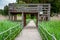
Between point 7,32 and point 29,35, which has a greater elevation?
point 7,32

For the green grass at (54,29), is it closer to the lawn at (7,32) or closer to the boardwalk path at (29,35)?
the boardwalk path at (29,35)

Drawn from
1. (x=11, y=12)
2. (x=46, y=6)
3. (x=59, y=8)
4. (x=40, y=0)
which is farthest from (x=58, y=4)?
(x=11, y=12)

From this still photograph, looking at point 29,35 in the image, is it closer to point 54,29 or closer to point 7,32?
point 54,29

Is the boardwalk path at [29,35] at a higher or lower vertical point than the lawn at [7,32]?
lower

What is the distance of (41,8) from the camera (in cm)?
2838

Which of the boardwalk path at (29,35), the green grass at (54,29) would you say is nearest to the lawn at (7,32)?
the boardwalk path at (29,35)

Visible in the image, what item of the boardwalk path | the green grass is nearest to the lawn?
the boardwalk path

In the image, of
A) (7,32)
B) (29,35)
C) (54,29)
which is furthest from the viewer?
(29,35)

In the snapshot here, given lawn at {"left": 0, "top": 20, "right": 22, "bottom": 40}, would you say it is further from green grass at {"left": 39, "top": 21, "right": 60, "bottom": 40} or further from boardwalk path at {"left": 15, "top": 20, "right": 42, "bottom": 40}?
green grass at {"left": 39, "top": 21, "right": 60, "bottom": 40}

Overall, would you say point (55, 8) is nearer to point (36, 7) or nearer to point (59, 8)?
point (59, 8)

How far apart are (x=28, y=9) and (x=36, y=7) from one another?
1.12 meters

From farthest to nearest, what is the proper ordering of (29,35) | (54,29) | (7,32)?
(29,35), (54,29), (7,32)

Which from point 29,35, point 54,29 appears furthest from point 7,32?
point 29,35

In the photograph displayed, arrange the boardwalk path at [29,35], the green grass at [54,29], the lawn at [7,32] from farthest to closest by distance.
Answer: the boardwalk path at [29,35] → the lawn at [7,32] → the green grass at [54,29]
